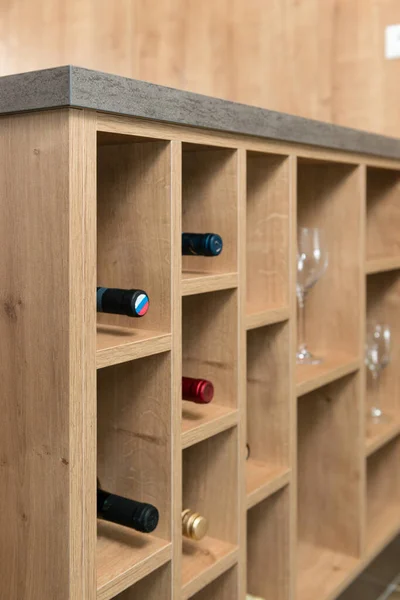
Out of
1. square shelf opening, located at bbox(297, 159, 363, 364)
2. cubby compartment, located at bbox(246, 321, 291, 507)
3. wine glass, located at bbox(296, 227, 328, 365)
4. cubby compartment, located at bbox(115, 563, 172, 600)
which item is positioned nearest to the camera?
cubby compartment, located at bbox(115, 563, 172, 600)

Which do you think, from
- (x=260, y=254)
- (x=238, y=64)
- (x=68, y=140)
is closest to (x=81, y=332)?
(x=68, y=140)

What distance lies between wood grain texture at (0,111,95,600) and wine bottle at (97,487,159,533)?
4.5 inches

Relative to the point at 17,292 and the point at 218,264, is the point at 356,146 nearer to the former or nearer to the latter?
the point at 218,264

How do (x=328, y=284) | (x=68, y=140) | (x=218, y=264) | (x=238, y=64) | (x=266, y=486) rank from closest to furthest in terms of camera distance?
1. (x=68, y=140)
2. (x=218, y=264)
3. (x=266, y=486)
4. (x=328, y=284)
5. (x=238, y=64)

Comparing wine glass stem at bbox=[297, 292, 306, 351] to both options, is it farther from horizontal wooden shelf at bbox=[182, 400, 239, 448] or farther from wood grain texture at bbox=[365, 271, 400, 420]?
horizontal wooden shelf at bbox=[182, 400, 239, 448]

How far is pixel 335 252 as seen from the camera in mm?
1830

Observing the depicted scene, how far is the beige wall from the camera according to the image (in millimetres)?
2311

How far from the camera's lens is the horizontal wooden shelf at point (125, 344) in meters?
1.00

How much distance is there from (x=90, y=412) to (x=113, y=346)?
95mm

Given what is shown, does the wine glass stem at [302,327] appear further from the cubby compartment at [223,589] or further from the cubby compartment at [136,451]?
the cubby compartment at [136,451]

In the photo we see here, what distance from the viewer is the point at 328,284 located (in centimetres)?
184

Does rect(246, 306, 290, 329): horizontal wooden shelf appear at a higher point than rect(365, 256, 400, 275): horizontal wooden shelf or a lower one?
lower

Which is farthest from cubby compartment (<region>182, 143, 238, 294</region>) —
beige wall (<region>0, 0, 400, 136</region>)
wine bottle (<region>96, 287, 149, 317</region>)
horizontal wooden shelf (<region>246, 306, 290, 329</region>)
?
beige wall (<region>0, 0, 400, 136</region>)

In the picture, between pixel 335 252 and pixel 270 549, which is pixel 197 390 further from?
pixel 335 252
